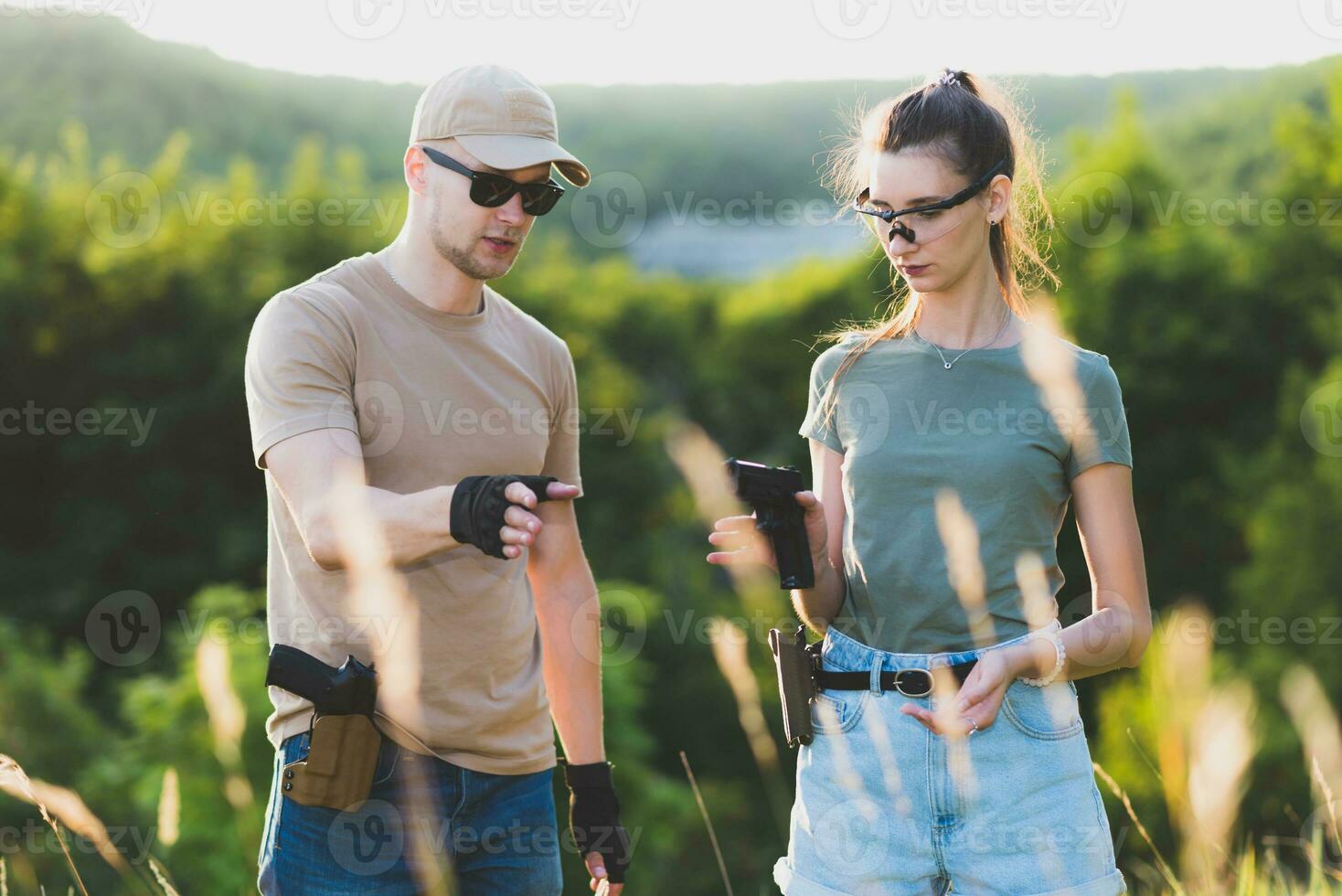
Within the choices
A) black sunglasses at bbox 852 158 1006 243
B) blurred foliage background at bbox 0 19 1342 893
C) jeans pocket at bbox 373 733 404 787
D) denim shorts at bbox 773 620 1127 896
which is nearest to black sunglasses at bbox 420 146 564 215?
black sunglasses at bbox 852 158 1006 243

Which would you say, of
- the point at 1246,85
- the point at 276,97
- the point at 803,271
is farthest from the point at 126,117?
the point at 1246,85

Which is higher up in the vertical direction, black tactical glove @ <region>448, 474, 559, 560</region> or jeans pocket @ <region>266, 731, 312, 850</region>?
black tactical glove @ <region>448, 474, 559, 560</region>

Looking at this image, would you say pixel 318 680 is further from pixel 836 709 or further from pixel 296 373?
pixel 836 709

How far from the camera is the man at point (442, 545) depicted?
7.57 ft

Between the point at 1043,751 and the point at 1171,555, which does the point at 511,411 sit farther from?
the point at 1171,555

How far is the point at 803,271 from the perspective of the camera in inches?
1312

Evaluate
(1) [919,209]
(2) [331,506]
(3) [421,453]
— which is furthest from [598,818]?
(1) [919,209]

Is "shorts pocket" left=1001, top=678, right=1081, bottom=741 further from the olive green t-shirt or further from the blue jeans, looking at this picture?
the blue jeans

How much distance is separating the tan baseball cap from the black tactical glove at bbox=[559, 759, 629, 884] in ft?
4.11

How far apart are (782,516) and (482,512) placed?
0.50 meters

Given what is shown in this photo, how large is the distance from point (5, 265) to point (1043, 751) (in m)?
19.1

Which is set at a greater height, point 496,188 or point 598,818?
point 496,188

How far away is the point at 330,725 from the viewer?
89.5 inches

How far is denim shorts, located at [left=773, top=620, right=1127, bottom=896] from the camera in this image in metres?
1.99
